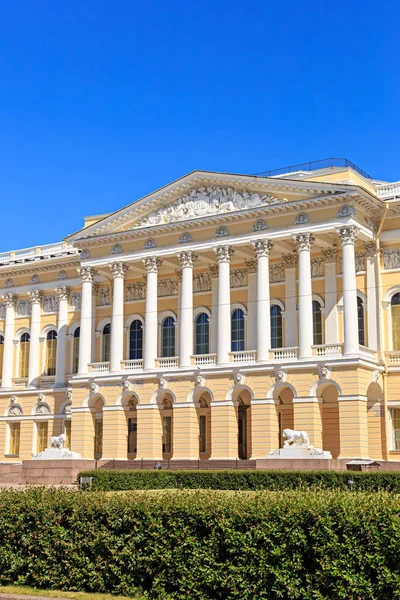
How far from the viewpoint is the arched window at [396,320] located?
42625 mm

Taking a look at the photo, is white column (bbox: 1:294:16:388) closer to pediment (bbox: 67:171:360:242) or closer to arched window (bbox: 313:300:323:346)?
pediment (bbox: 67:171:360:242)

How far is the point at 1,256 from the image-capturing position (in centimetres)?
6094

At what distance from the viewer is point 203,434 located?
47750 millimetres

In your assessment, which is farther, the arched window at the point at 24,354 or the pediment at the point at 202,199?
the arched window at the point at 24,354

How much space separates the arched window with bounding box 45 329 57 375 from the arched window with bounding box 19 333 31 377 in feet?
6.19

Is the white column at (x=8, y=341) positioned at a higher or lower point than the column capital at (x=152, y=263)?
lower

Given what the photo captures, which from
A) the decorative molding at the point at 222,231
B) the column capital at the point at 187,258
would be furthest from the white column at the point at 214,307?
the decorative molding at the point at 222,231

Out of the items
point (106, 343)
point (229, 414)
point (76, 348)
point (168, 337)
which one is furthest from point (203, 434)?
point (76, 348)

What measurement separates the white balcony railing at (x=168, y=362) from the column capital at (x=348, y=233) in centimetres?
1164

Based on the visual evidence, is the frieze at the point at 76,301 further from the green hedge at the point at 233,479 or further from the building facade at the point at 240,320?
the green hedge at the point at 233,479

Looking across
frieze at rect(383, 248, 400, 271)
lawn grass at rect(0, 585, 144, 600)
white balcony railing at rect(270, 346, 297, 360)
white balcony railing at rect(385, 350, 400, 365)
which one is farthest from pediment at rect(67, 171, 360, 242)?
lawn grass at rect(0, 585, 144, 600)

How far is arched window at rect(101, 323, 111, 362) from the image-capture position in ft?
173

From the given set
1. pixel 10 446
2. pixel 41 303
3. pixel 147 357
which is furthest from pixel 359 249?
pixel 10 446

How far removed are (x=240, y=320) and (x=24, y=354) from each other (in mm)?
18129
